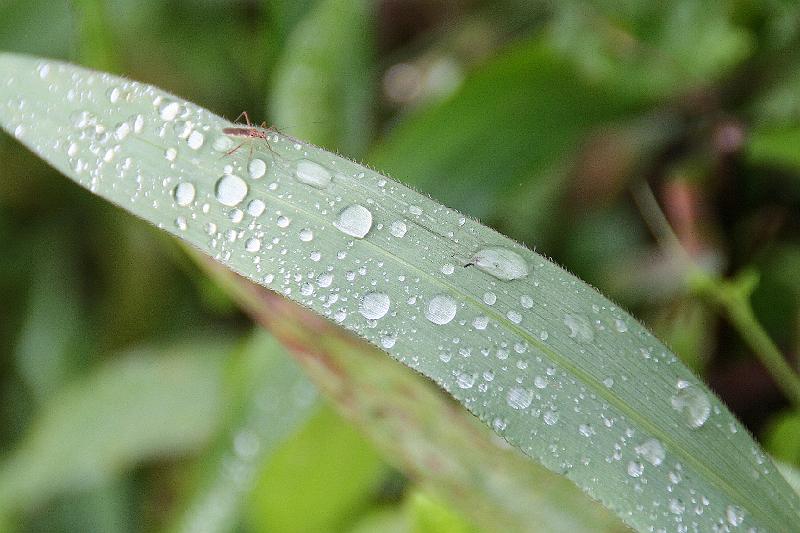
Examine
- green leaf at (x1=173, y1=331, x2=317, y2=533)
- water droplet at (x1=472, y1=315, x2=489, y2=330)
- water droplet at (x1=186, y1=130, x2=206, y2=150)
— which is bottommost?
green leaf at (x1=173, y1=331, x2=317, y2=533)

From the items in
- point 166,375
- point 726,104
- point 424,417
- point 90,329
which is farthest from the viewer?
point 90,329

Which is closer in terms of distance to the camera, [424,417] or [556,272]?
[556,272]

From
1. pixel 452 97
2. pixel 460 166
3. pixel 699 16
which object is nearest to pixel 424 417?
pixel 460 166

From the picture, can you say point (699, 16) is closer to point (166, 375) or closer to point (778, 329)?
point (778, 329)

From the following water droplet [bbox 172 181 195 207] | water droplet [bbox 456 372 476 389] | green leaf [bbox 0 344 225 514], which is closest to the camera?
water droplet [bbox 456 372 476 389]

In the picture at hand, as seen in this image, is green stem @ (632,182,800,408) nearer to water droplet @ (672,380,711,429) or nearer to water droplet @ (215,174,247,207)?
water droplet @ (672,380,711,429)

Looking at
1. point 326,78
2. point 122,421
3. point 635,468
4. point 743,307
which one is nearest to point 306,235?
point 635,468

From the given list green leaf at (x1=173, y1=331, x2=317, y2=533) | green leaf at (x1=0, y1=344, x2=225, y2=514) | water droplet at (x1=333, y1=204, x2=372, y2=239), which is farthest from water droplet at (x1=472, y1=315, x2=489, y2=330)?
green leaf at (x1=0, y1=344, x2=225, y2=514)
